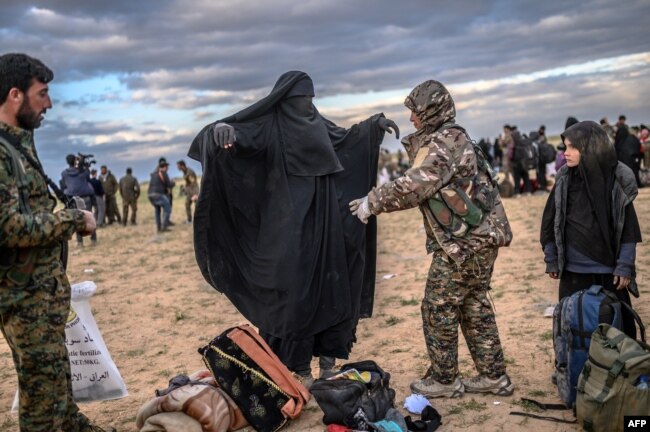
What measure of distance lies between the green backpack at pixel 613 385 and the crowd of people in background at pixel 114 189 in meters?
10.5

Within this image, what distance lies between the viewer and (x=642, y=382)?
3.96m

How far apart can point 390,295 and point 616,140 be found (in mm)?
11177

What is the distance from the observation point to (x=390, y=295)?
888 centimetres

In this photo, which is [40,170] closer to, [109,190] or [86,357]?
[86,357]

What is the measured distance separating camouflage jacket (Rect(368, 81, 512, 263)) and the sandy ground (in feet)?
3.84

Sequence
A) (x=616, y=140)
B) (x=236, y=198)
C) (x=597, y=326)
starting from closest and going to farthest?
(x=597, y=326) < (x=236, y=198) < (x=616, y=140)

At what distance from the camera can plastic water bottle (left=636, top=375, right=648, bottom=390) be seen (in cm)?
393

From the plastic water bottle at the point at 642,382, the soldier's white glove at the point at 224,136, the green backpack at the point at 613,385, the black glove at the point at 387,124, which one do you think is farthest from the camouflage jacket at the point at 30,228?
the plastic water bottle at the point at 642,382

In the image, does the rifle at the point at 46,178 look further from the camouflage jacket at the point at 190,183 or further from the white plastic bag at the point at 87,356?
the camouflage jacket at the point at 190,183

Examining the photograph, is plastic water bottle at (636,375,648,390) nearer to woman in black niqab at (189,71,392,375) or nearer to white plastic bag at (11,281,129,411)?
woman in black niqab at (189,71,392,375)

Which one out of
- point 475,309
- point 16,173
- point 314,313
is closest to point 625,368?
point 475,309

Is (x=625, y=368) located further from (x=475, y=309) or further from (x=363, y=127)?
(x=363, y=127)

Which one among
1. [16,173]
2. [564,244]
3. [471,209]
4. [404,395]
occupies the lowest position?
[404,395]

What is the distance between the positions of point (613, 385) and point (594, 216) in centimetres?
125
